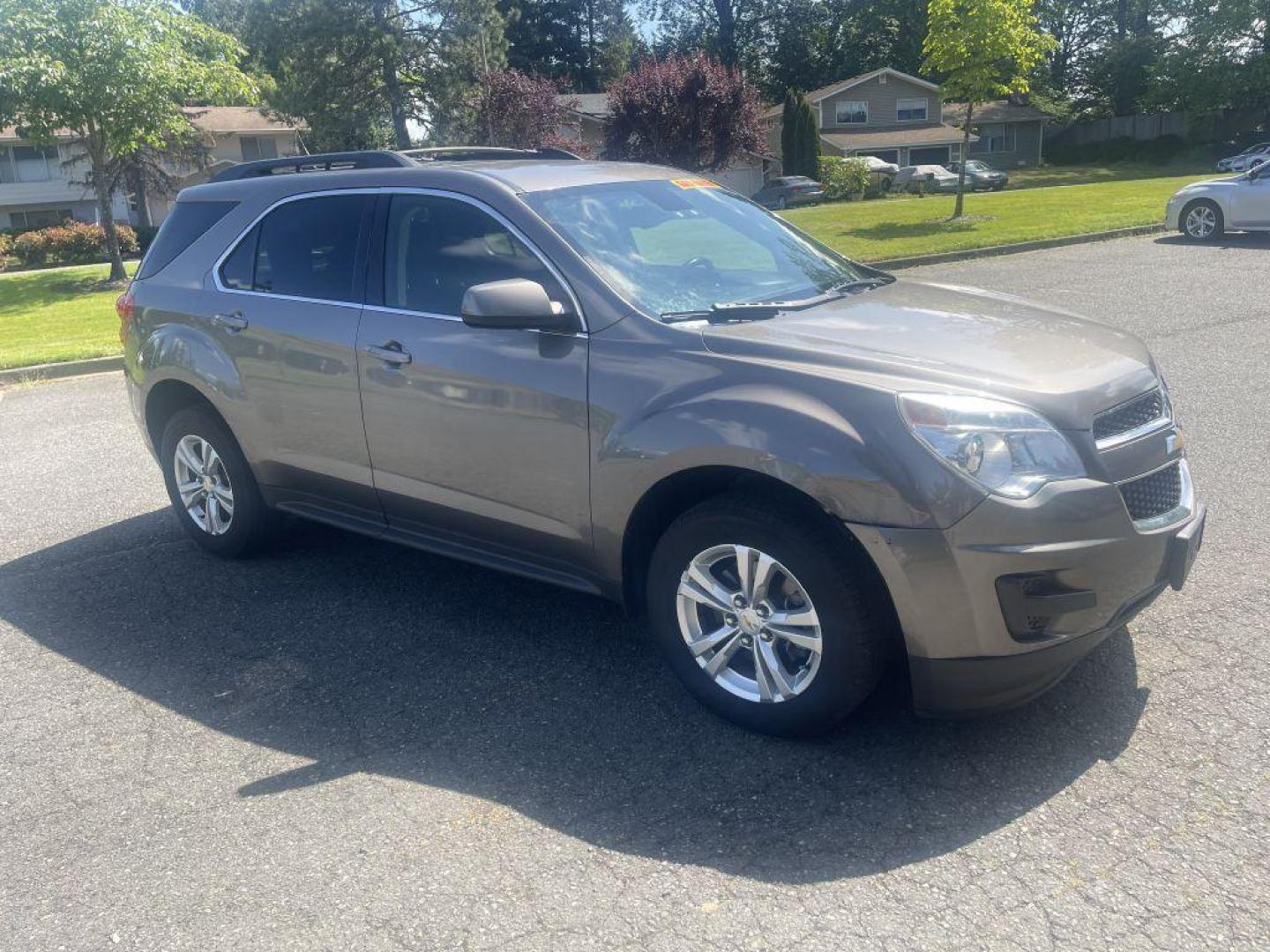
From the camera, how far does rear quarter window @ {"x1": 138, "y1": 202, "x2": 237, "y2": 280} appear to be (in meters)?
5.75

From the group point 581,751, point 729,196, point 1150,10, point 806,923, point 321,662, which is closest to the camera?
point 806,923

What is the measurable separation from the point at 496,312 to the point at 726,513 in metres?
1.08

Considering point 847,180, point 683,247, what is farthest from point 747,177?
point 683,247

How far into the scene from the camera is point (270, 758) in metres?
3.90

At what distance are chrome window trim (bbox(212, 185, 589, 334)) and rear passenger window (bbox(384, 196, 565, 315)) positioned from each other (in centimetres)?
2

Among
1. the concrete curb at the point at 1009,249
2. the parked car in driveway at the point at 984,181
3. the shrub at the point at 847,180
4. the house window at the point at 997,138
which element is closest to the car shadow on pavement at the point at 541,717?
the concrete curb at the point at 1009,249

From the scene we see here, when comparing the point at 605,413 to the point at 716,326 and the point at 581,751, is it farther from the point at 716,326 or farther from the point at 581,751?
the point at 581,751

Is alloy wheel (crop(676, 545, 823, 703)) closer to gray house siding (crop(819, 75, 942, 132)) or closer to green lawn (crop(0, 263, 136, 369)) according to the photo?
green lawn (crop(0, 263, 136, 369))

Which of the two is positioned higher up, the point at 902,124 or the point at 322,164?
the point at 902,124

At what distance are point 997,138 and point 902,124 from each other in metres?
6.73

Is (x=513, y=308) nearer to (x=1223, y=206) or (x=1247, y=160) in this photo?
(x=1223, y=206)

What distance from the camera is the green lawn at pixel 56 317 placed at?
13464mm

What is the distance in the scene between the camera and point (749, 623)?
3725mm

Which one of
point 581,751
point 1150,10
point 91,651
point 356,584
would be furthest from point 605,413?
point 1150,10
